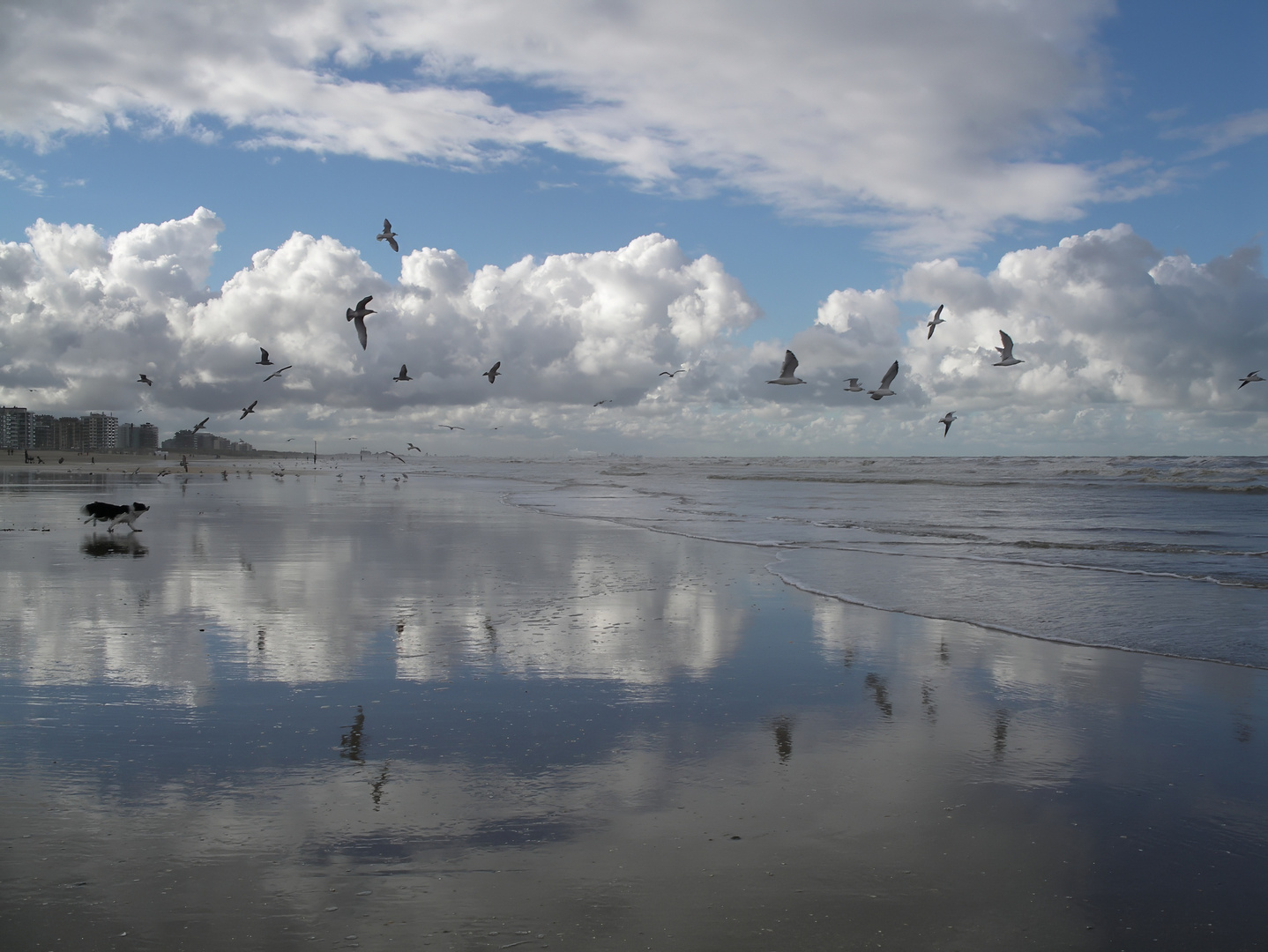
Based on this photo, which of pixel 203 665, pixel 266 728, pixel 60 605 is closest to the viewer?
pixel 266 728

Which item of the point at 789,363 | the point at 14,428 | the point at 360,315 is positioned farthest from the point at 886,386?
the point at 14,428

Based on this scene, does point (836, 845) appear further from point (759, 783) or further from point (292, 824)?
point (292, 824)

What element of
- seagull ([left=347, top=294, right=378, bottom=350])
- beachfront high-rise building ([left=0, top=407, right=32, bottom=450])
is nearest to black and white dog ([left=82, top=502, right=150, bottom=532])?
seagull ([left=347, top=294, right=378, bottom=350])

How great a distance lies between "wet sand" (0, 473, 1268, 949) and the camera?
377 centimetres

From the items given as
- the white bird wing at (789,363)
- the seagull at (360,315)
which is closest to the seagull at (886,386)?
the white bird wing at (789,363)

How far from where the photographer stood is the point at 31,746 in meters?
5.51

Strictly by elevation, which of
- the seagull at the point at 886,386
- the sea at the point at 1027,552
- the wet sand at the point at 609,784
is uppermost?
the seagull at the point at 886,386

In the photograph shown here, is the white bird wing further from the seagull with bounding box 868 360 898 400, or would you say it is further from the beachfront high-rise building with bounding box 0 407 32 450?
the beachfront high-rise building with bounding box 0 407 32 450

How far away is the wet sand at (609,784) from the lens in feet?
12.4

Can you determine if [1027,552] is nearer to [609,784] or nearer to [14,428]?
[609,784]

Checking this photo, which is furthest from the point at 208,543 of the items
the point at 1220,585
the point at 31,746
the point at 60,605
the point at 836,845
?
the point at 1220,585

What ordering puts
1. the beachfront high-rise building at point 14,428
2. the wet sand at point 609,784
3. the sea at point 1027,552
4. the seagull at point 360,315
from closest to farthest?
the wet sand at point 609,784
the sea at point 1027,552
the seagull at point 360,315
the beachfront high-rise building at point 14,428

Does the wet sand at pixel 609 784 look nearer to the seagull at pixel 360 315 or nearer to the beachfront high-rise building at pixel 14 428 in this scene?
the seagull at pixel 360 315

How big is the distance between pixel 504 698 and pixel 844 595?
6454mm
